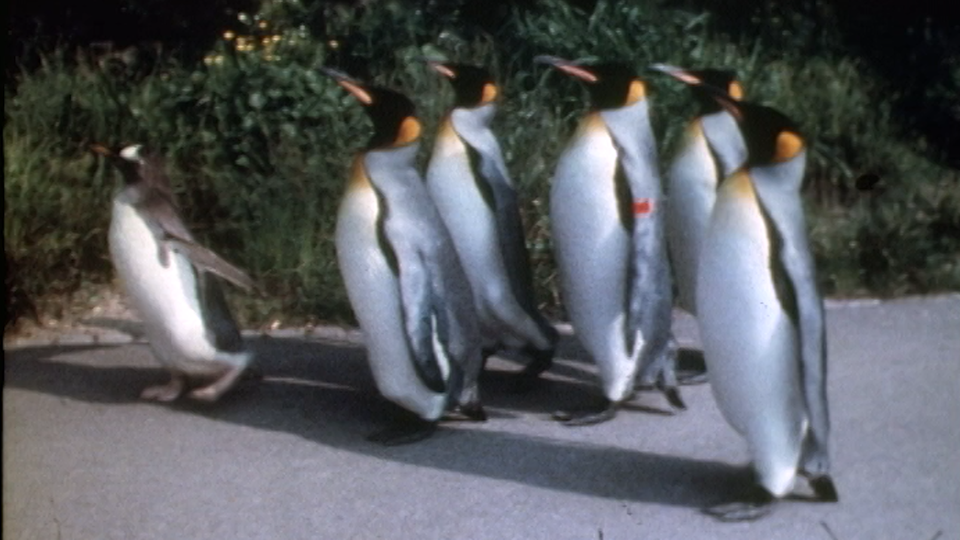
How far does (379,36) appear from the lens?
79.3 inches

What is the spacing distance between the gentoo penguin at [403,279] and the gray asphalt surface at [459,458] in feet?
0.23

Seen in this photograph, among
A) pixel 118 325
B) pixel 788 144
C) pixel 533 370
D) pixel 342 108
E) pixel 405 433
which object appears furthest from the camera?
pixel 342 108

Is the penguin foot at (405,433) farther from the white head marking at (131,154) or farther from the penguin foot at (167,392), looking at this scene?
the white head marking at (131,154)

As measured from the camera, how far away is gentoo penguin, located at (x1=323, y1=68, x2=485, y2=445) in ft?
5.59

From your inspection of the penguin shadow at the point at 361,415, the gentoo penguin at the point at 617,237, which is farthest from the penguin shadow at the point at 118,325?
the gentoo penguin at the point at 617,237

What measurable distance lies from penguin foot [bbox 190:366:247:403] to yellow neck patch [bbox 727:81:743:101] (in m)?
0.73

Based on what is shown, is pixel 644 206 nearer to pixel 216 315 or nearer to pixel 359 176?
pixel 359 176

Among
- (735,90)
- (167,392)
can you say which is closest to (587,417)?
(735,90)

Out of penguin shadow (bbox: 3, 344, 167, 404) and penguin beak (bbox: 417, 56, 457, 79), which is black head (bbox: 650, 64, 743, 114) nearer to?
penguin beak (bbox: 417, 56, 457, 79)

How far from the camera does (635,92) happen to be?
1.75m

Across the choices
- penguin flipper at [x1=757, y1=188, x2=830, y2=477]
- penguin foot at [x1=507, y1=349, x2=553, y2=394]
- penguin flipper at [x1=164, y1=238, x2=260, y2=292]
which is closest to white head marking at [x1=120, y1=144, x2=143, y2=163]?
penguin flipper at [x1=164, y1=238, x2=260, y2=292]

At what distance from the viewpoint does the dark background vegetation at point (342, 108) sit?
1.85 meters

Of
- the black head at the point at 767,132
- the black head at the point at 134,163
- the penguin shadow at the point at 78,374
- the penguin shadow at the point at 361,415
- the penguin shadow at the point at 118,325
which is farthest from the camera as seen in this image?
the penguin shadow at the point at 118,325

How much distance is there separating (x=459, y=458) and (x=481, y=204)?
0.38 metres
